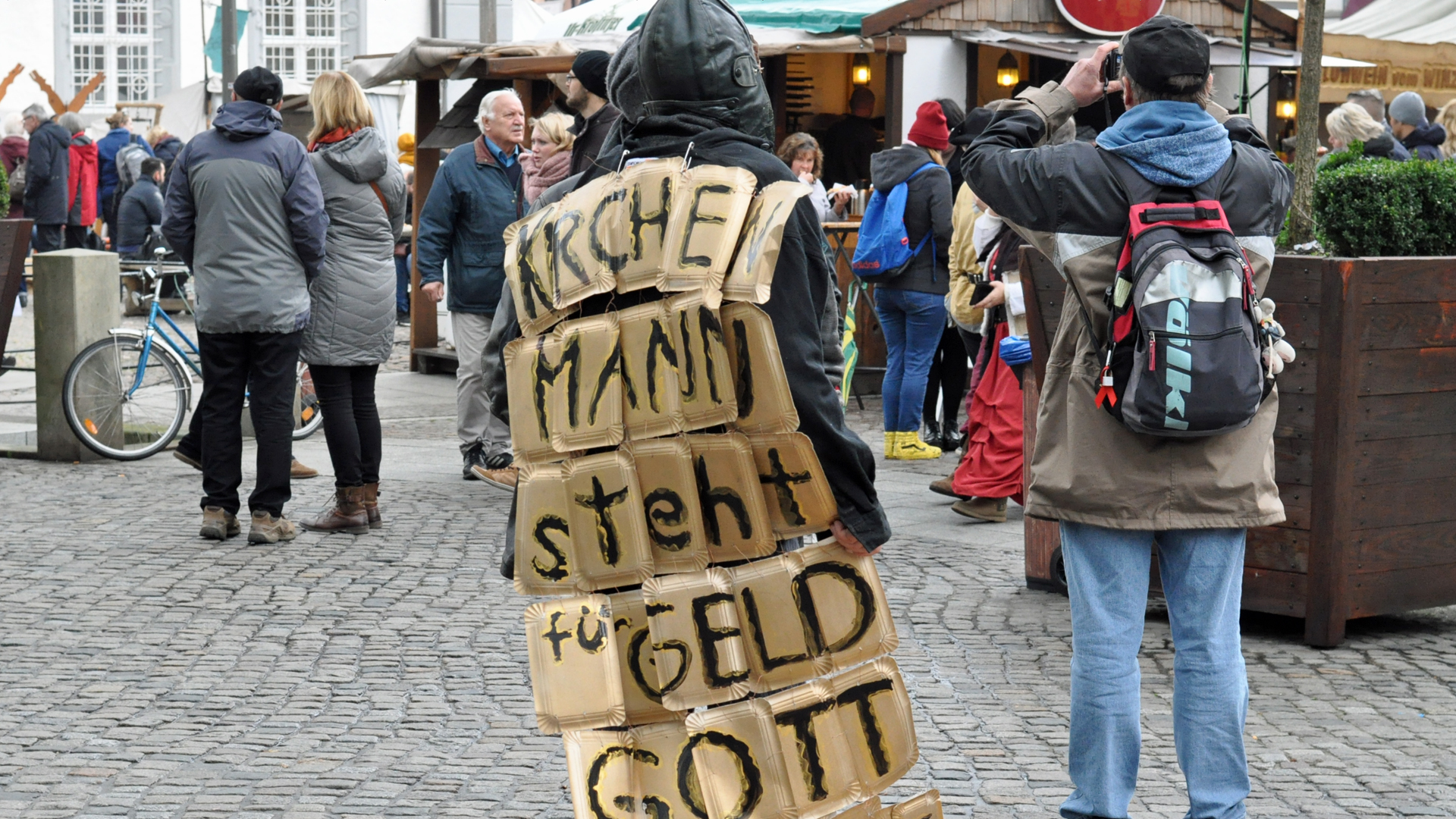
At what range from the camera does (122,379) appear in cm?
934

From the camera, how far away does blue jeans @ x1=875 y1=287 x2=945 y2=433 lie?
30.4 feet

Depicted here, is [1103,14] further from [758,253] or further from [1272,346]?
[758,253]

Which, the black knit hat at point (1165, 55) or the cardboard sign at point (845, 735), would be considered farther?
the black knit hat at point (1165, 55)

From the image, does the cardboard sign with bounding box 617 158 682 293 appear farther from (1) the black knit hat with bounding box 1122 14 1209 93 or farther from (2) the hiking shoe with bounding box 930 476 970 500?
(2) the hiking shoe with bounding box 930 476 970 500

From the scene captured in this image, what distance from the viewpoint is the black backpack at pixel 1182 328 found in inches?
131

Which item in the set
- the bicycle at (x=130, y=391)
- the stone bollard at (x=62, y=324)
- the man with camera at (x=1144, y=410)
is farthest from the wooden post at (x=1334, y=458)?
the stone bollard at (x=62, y=324)

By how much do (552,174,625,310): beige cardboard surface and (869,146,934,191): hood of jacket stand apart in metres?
6.27

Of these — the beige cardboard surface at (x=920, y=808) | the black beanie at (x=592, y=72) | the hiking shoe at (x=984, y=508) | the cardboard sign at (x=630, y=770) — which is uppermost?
the black beanie at (x=592, y=72)

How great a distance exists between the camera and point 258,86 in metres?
7.02

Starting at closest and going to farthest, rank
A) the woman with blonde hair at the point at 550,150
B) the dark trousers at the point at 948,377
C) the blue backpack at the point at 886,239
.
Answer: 1. the woman with blonde hair at the point at 550,150
2. the blue backpack at the point at 886,239
3. the dark trousers at the point at 948,377

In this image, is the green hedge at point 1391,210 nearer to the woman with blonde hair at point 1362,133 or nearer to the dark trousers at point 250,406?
the woman with blonde hair at point 1362,133

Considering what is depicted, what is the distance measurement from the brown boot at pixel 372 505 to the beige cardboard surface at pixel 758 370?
470 cm

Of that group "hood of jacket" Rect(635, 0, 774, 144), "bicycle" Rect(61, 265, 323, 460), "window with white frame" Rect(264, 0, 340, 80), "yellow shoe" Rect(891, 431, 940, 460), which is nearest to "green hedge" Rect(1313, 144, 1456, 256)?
"hood of jacket" Rect(635, 0, 774, 144)

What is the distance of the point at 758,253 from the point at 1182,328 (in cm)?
91
